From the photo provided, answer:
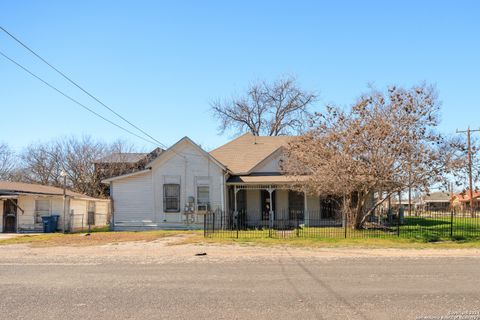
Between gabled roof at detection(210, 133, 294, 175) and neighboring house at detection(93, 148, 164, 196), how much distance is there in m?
19.0

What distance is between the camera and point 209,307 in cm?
760

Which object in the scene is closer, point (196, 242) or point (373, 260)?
point (373, 260)

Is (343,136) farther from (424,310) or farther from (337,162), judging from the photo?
(424,310)

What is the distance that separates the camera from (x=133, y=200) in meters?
27.5

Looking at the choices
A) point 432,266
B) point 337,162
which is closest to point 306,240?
point 337,162

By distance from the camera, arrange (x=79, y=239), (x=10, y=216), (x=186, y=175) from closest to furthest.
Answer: (x=79, y=239)
(x=186, y=175)
(x=10, y=216)

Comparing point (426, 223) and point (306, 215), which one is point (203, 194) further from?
point (426, 223)

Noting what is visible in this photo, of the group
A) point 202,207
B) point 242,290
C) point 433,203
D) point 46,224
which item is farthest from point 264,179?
point 433,203

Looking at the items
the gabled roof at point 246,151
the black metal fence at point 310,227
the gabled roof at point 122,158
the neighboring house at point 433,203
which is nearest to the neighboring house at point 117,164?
the gabled roof at point 122,158

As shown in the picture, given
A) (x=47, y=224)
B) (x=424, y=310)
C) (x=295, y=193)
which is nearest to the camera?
(x=424, y=310)

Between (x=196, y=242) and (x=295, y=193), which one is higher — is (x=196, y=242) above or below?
below

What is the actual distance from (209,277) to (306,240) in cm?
947

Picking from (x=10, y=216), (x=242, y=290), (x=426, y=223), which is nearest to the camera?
(x=242, y=290)

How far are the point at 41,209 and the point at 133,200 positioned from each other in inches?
218
